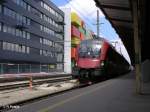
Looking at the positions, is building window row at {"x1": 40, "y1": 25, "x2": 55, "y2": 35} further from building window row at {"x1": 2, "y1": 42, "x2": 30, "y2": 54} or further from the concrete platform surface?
the concrete platform surface

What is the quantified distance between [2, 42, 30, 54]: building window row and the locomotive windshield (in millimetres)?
35273

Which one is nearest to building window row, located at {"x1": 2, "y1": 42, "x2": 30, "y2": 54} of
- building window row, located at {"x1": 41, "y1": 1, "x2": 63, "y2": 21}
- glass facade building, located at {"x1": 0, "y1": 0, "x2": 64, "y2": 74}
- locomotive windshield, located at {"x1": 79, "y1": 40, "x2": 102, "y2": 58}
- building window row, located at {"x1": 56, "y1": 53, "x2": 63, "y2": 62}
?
glass facade building, located at {"x1": 0, "y1": 0, "x2": 64, "y2": 74}

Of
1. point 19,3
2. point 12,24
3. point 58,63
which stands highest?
point 19,3

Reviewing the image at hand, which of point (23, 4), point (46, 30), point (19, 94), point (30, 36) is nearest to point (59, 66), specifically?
point (46, 30)

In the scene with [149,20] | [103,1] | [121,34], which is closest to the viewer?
[103,1]

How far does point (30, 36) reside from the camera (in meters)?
77.8

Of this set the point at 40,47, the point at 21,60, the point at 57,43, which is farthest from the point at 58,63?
the point at 21,60

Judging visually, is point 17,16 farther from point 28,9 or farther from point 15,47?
point 28,9

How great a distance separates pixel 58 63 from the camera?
9744 cm

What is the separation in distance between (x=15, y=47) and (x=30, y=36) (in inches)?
382

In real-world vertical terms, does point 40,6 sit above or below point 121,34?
above

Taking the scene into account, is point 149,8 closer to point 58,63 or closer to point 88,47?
point 88,47

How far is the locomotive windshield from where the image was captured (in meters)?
29.9

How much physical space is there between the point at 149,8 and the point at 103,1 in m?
3.22
